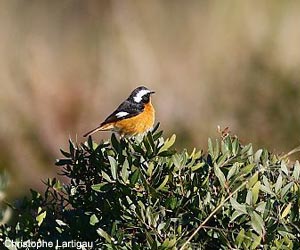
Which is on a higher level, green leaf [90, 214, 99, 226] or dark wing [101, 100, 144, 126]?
dark wing [101, 100, 144, 126]

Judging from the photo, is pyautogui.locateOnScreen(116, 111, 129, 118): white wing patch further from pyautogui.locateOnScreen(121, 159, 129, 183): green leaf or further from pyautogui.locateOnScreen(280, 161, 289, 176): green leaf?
pyautogui.locateOnScreen(121, 159, 129, 183): green leaf

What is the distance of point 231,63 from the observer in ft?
25.9

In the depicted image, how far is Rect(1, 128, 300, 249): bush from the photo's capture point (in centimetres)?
240

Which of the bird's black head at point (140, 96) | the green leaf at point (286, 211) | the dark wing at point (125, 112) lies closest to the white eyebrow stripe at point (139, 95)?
the bird's black head at point (140, 96)

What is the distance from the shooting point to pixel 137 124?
5.14 meters

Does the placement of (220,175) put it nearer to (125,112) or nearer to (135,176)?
(135,176)

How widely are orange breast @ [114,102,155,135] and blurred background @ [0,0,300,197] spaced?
Answer: 2.01 m

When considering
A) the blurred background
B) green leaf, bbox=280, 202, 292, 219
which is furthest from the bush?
the blurred background

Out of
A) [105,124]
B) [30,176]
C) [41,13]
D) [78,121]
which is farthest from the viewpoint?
[41,13]

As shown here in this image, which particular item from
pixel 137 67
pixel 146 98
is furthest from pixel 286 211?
pixel 137 67

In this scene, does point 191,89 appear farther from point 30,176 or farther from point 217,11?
point 30,176

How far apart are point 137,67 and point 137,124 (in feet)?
9.80

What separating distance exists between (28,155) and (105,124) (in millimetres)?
2447

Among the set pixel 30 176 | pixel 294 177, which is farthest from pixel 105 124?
pixel 294 177
